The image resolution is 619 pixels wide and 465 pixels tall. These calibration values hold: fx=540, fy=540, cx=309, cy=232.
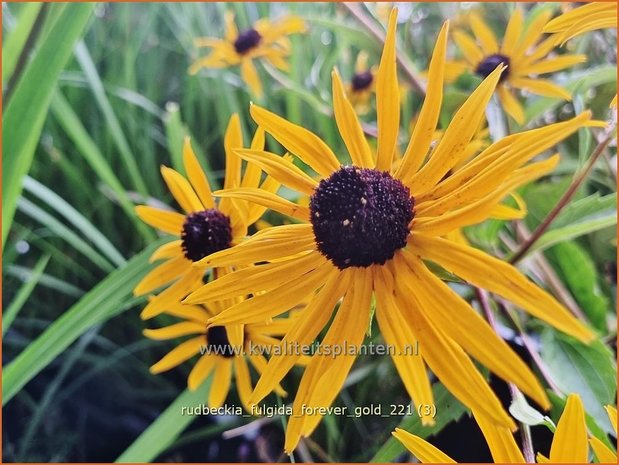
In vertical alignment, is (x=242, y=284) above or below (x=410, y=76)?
below

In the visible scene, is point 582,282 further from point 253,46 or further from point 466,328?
point 253,46

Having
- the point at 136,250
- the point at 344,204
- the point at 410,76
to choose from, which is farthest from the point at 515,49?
the point at 136,250

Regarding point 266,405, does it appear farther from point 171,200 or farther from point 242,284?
point 171,200

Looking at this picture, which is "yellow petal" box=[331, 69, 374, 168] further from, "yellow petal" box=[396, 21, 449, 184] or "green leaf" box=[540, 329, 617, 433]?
"green leaf" box=[540, 329, 617, 433]

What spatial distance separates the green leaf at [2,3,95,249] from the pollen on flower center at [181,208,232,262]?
0.14 meters

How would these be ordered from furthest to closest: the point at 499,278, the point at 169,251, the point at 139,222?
the point at 139,222, the point at 169,251, the point at 499,278

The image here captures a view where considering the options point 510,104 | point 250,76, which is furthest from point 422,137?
point 250,76

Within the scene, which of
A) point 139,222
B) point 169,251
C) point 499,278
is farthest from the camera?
point 139,222

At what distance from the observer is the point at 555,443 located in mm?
228

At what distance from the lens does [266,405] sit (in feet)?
0.94

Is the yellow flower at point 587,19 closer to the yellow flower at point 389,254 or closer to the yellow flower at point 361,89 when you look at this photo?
the yellow flower at point 389,254

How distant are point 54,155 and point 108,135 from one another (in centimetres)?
5

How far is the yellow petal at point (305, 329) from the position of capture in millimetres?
A: 234

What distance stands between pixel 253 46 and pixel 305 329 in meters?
0.27
